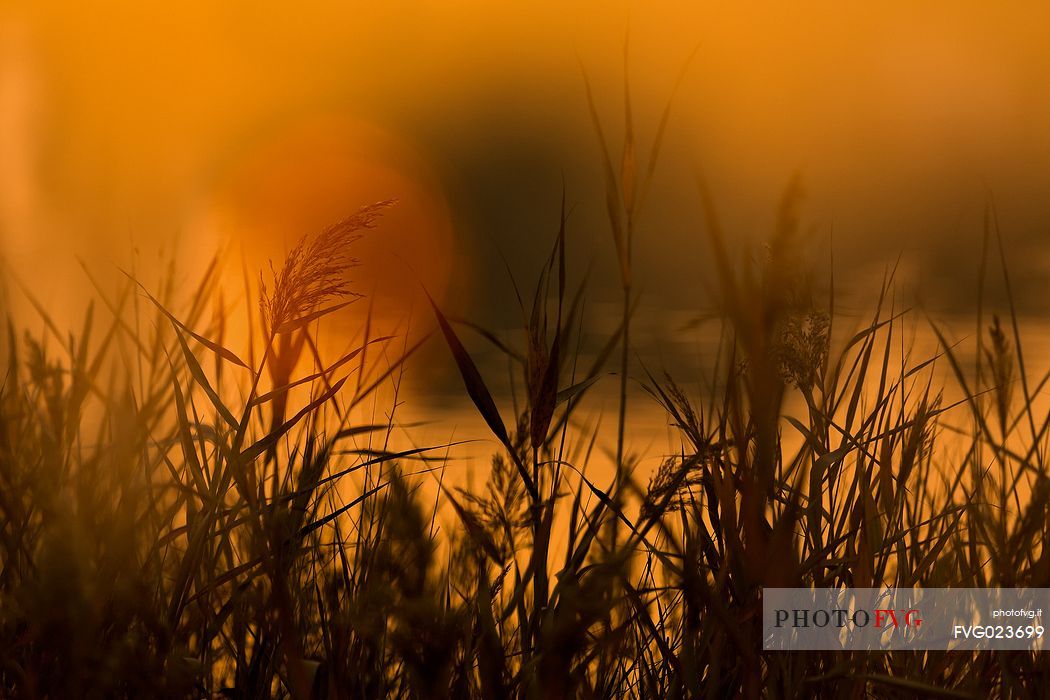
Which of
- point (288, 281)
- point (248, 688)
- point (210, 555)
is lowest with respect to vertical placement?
point (248, 688)

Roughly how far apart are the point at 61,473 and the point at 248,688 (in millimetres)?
410

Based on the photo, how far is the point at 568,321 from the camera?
4.01 ft

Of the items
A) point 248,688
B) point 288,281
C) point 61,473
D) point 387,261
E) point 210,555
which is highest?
point 387,261

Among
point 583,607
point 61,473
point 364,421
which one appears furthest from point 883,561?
point 61,473

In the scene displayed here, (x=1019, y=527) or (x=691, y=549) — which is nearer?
(x=691, y=549)

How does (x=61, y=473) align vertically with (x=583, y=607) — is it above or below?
above

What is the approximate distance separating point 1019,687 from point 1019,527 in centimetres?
25

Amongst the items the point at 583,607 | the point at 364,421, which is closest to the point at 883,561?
the point at 583,607

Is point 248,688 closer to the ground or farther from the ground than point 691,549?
closer to the ground

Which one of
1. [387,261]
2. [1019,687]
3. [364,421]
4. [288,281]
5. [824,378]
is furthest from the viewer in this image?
[364,421]

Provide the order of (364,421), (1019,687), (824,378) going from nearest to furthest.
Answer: (1019,687) < (824,378) < (364,421)

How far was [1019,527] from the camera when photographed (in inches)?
54.2

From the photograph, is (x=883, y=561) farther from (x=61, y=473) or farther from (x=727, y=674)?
(x=61, y=473)

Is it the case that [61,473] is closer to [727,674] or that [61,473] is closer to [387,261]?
[387,261]
